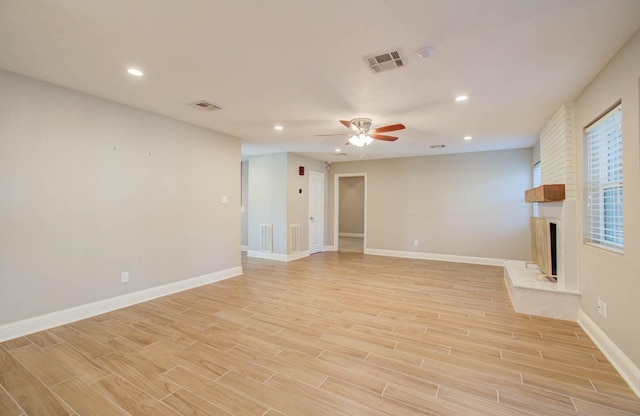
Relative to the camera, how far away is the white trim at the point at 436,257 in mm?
6316

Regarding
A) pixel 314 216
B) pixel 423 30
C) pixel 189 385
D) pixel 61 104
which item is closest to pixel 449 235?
pixel 314 216

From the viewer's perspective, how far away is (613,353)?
7.69 ft

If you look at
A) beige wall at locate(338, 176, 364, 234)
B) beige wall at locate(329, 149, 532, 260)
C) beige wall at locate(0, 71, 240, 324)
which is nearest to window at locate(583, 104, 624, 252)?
beige wall at locate(329, 149, 532, 260)

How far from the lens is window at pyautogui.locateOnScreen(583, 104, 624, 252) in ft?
8.02

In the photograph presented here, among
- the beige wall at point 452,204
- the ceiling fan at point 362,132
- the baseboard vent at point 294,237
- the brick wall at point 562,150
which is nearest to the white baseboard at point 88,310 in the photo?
the baseboard vent at point 294,237

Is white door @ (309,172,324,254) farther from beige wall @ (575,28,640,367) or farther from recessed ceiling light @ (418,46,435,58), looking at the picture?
beige wall @ (575,28,640,367)

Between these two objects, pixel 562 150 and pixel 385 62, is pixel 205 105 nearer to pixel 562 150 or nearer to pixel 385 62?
pixel 385 62

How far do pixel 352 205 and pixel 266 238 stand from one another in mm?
5595

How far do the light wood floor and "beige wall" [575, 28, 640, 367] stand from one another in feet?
1.12

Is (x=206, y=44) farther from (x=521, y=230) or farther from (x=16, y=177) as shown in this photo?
(x=521, y=230)

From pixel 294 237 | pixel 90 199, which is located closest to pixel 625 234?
pixel 90 199

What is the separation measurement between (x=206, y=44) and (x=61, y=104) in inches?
82.9

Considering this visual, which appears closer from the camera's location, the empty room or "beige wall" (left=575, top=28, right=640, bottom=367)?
the empty room

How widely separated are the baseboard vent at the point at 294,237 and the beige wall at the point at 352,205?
487 cm
